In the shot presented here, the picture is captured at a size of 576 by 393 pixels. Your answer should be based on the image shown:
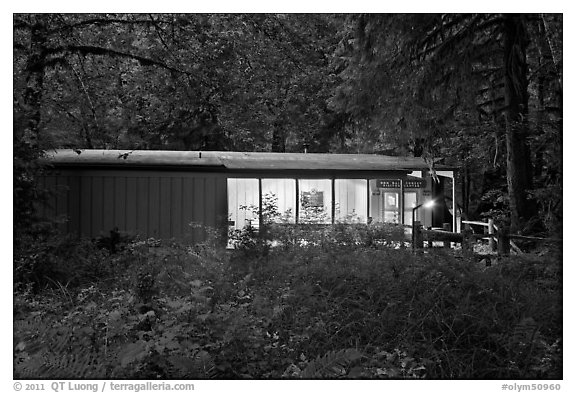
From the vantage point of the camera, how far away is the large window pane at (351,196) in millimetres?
15031

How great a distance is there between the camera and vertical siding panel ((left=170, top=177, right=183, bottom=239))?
1159cm

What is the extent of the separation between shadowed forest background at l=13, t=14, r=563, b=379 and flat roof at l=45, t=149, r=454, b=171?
1.74 feet

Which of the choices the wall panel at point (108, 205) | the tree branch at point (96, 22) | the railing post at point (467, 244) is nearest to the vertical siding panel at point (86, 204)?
the wall panel at point (108, 205)

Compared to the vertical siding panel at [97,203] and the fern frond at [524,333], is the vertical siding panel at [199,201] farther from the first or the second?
the fern frond at [524,333]

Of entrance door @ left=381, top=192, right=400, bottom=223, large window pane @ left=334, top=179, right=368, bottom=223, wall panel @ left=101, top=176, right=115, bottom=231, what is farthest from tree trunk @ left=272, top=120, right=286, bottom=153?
wall panel @ left=101, top=176, right=115, bottom=231

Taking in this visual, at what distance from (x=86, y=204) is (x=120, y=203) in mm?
712

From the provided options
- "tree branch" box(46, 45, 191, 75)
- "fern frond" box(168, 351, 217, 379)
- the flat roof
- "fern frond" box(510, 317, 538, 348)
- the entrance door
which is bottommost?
"fern frond" box(168, 351, 217, 379)

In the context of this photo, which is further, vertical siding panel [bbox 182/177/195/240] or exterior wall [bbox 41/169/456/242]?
vertical siding panel [bbox 182/177/195/240]

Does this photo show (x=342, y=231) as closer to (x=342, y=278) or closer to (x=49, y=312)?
(x=342, y=278)

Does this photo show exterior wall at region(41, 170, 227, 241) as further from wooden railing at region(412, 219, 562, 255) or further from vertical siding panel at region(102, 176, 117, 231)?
wooden railing at region(412, 219, 562, 255)

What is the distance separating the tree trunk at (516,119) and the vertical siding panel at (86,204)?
27.5 ft

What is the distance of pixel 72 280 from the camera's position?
6.36 meters
